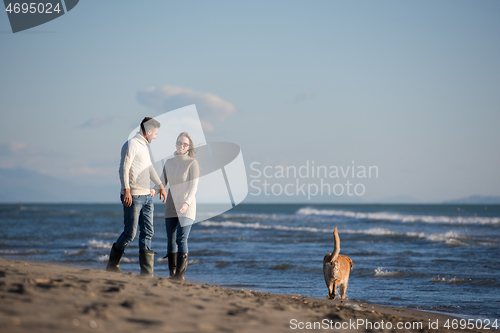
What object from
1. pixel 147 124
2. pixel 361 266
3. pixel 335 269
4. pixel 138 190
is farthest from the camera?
pixel 361 266

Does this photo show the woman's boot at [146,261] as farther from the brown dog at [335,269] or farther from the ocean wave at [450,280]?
the ocean wave at [450,280]

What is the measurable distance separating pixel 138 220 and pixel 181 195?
0.60 m

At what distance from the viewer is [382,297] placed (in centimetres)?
626

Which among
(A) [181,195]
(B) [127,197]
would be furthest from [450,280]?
(B) [127,197]

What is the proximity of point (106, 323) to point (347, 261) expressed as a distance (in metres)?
3.89

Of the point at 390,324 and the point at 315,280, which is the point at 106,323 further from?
the point at 315,280

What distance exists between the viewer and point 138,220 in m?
4.64

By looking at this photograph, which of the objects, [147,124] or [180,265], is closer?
[147,124]

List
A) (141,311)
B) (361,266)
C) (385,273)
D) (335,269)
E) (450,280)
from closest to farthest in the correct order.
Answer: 1. (141,311)
2. (335,269)
3. (450,280)
4. (385,273)
5. (361,266)

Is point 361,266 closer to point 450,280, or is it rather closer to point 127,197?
point 450,280

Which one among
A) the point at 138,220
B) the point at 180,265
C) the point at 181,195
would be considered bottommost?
the point at 180,265

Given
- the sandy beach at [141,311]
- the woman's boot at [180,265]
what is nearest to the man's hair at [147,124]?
the woman's boot at [180,265]

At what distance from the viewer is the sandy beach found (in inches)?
87.2

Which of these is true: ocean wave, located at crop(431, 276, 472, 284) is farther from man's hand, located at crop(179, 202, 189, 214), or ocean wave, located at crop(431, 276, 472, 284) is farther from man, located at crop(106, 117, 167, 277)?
man, located at crop(106, 117, 167, 277)
